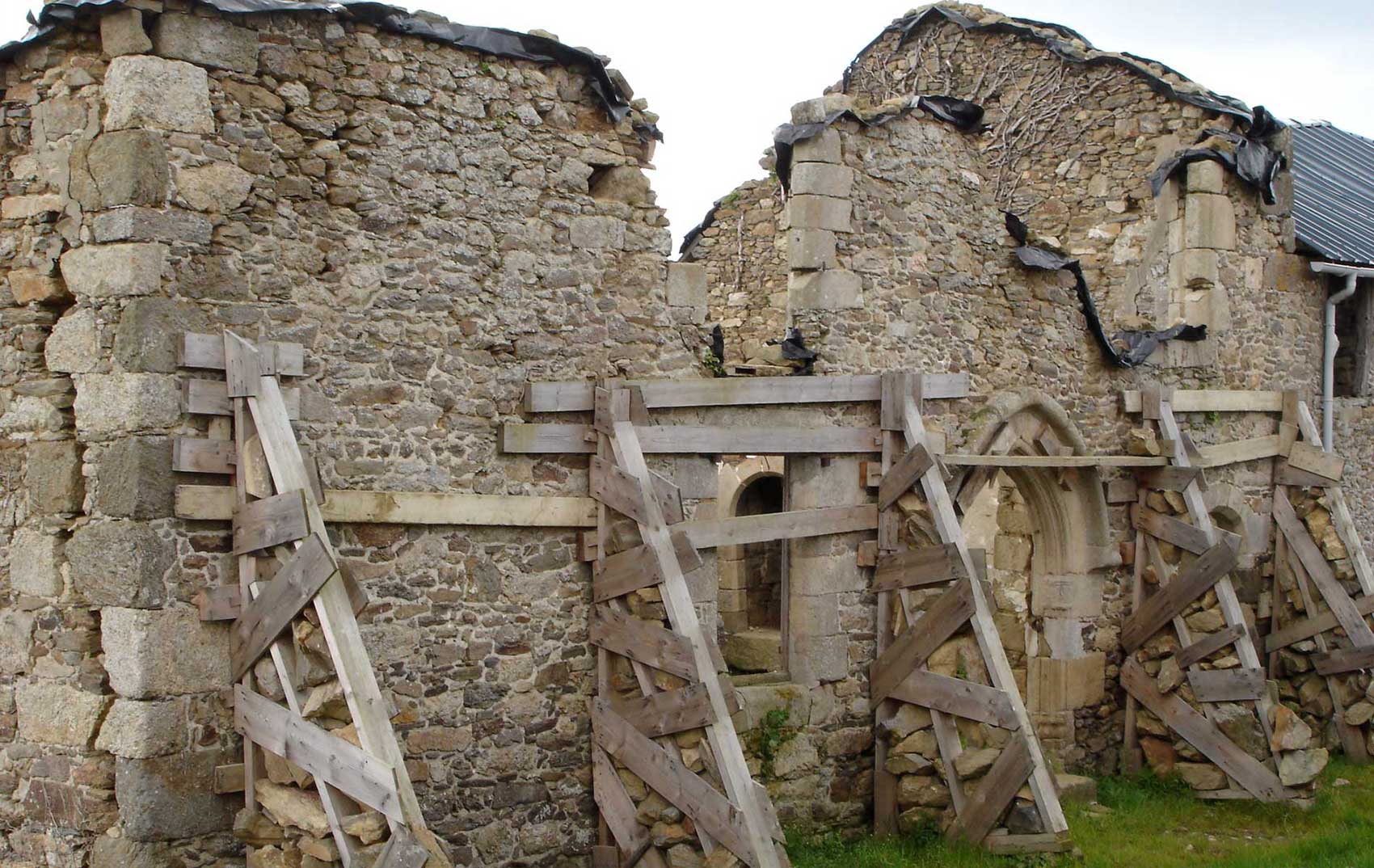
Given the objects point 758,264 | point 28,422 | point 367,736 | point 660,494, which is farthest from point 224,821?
point 758,264

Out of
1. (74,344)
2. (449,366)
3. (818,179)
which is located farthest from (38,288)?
(818,179)

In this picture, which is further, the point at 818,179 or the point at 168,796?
the point at 818,179

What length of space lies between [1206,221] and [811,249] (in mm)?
4627

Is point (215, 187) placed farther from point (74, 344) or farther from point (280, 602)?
point (280, 602)

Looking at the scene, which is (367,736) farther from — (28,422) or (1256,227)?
(1256,227)

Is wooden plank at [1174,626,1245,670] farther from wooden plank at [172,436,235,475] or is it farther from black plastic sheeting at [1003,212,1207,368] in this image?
wooden plank at [172,436,235,475]

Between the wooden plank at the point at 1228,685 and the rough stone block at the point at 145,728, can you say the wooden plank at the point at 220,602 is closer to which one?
the rough stone block at the point at 145,728

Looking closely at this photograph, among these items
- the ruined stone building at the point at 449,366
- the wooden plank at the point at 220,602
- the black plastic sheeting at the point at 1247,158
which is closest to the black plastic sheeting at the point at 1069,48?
the black plastic sheeting at the point at 1247,158

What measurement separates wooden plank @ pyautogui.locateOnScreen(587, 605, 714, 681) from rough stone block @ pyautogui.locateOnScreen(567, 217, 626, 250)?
2.03 metres

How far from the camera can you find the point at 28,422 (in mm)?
7254

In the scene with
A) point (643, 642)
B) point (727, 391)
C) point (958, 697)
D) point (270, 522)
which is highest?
point (727, 391)

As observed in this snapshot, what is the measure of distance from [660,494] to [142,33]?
11.2ft

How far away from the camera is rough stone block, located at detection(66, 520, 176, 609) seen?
6793mm

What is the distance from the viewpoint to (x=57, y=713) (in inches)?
278
